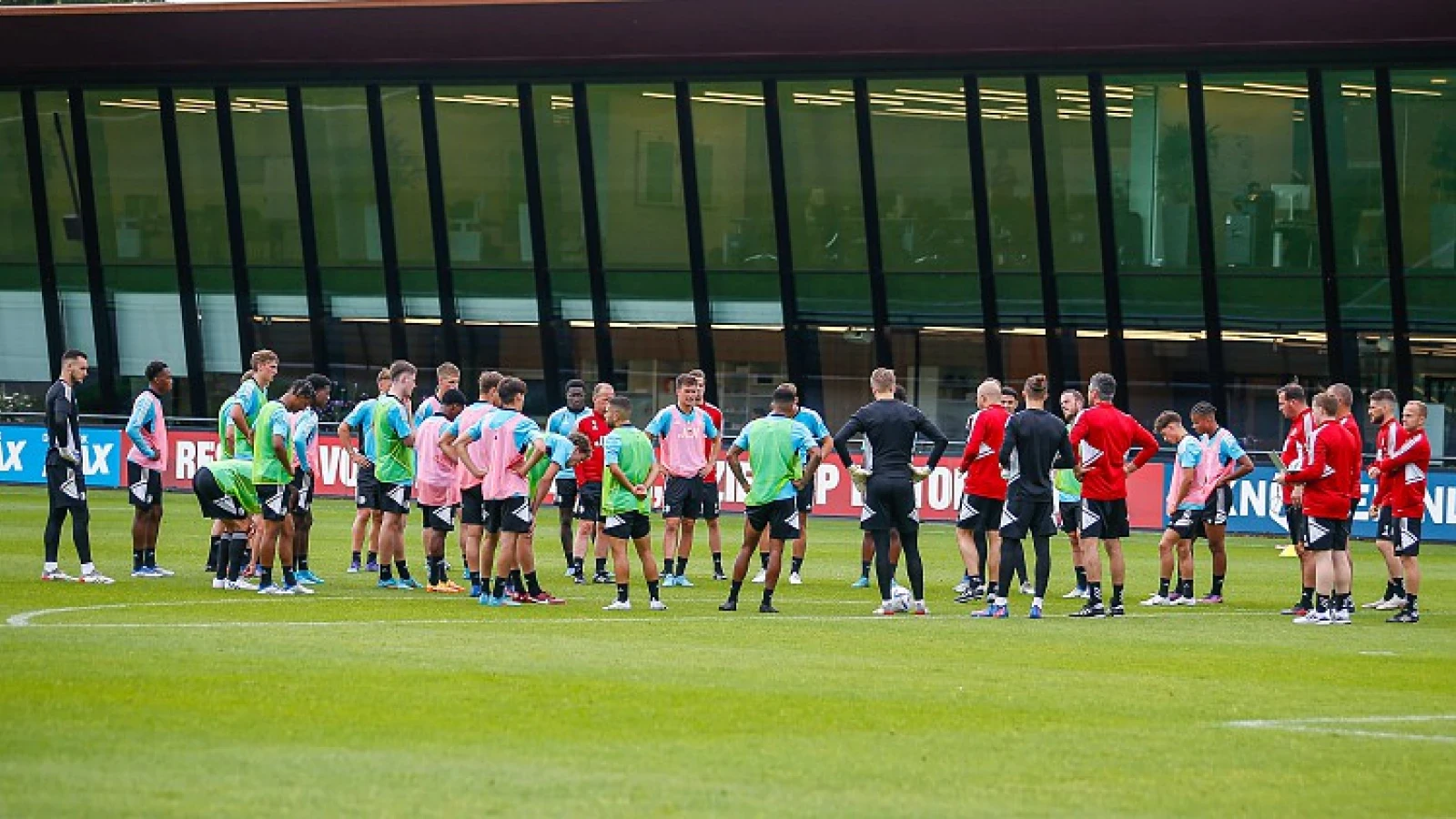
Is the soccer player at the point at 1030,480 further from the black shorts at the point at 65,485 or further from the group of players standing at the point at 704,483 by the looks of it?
the black shorts at the point at 65,485

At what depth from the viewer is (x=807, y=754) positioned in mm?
10711

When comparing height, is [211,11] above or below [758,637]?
above

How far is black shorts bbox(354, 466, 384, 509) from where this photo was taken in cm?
2202

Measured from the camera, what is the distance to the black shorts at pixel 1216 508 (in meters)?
21.4

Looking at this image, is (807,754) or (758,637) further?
(758,637)

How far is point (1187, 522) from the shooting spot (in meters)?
21.1

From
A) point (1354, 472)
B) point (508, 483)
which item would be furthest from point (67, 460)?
point (1354, 472)

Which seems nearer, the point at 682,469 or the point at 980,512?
the point at 980,512

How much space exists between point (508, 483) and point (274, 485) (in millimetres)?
2166

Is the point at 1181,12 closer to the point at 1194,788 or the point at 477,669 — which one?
the point at 477,669

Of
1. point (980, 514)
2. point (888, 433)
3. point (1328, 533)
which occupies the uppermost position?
point (888, 433)

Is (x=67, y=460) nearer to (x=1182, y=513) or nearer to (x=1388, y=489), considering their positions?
(x=1182, y=513)

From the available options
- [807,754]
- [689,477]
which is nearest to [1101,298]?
[689,477]

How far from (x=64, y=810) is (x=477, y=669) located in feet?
16.5
